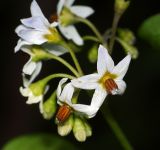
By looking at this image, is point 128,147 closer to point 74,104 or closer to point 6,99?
point 74,104

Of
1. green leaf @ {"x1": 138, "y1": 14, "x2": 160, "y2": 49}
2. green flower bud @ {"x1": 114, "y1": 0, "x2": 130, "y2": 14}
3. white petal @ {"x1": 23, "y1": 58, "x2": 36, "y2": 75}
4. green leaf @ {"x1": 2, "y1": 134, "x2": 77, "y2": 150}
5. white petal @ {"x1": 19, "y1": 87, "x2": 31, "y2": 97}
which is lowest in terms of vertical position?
green leaf @ {"x1": 2, "y1": 134, "x2": 77, "y2": 150}

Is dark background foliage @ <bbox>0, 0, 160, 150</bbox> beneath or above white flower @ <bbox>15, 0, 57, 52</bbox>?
beneath

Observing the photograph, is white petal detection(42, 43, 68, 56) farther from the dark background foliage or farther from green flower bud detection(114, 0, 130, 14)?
the dark background foliage

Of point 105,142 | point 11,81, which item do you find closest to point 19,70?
point 11,81

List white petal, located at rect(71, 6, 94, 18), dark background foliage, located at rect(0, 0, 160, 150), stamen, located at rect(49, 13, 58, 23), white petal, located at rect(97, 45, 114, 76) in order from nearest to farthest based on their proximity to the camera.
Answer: white petal, located at rect(97, 45, 114, 76)
stamen, located at rect(49, 13, 58, 23)
white petal, located at rect(71, 6, 94, 18)
dark background foliage, located at rect(0, 0, 160, 150)

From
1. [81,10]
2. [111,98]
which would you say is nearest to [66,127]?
[81,10]

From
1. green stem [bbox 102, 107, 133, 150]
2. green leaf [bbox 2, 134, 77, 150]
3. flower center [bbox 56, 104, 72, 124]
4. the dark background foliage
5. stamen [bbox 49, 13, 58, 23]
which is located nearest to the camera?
flower center [bbox 56, 104, 72, 124]

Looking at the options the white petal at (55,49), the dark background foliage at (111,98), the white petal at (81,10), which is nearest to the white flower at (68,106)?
the white petal at (55,49)

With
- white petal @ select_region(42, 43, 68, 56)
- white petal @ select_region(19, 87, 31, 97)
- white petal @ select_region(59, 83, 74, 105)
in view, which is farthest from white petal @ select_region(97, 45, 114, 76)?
white petal @ select_region(19, 87, 31, 97)
